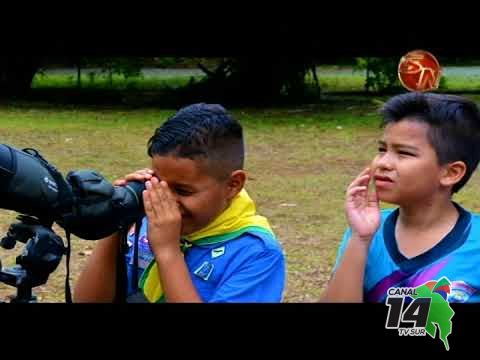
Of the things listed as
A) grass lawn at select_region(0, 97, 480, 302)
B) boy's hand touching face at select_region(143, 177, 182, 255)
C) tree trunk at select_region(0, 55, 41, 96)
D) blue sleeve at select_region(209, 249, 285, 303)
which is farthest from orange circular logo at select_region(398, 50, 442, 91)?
tree trunk at select_region(0, 55, 41, 96)

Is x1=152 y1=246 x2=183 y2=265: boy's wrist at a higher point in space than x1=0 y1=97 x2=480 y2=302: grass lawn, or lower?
higher

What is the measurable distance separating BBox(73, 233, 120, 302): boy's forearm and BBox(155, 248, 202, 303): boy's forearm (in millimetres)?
206

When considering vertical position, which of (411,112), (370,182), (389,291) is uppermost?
(411,112)

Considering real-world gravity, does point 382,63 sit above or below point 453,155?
below

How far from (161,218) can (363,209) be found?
17.8 inches

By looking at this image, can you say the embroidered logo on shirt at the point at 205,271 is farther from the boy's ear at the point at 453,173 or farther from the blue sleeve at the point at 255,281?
the boy's ear at the point at 453,173

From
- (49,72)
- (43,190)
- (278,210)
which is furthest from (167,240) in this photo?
(49,72)

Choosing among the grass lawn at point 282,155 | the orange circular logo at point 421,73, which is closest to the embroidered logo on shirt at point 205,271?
the orange circular logo at point 421,73

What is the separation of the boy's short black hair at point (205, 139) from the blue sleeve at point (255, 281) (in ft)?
0.68

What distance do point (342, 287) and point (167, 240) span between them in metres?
0.38

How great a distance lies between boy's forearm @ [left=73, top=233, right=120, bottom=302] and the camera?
223 cm

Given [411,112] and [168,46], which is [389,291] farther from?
[168,46]

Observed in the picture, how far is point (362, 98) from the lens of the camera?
13.5 meters

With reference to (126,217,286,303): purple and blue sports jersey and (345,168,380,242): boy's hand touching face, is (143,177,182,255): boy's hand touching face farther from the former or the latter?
(345,168,380,242): boy's hand touching face
